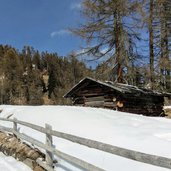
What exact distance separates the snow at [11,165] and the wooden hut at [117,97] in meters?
11.4

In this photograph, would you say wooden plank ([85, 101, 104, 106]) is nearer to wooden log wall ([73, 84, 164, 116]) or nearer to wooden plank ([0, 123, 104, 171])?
wooden log wall ([73, 84, 164, 116])

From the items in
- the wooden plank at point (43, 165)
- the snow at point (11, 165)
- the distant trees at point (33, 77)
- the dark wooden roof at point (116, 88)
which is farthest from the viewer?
the distant trees at point (33, 77)

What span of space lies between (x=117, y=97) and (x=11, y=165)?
1304cm

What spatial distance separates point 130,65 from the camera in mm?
26953

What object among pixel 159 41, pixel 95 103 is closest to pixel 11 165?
pixel 95 103

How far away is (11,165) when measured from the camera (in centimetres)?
965

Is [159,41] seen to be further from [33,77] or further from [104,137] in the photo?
[33,77]

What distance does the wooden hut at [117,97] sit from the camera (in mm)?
21969

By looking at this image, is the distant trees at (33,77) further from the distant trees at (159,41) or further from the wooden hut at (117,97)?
the wooden hut at (117,97)

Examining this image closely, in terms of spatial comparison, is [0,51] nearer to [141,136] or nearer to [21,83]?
[21,83]

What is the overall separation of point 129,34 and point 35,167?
2013 centimetres

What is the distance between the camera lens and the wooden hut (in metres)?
22.0

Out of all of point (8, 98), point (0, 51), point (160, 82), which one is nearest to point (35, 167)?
point (160, 82)

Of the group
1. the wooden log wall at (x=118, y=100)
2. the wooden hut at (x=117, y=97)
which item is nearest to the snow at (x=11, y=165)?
the wooden hut at (x=117, y=97)
